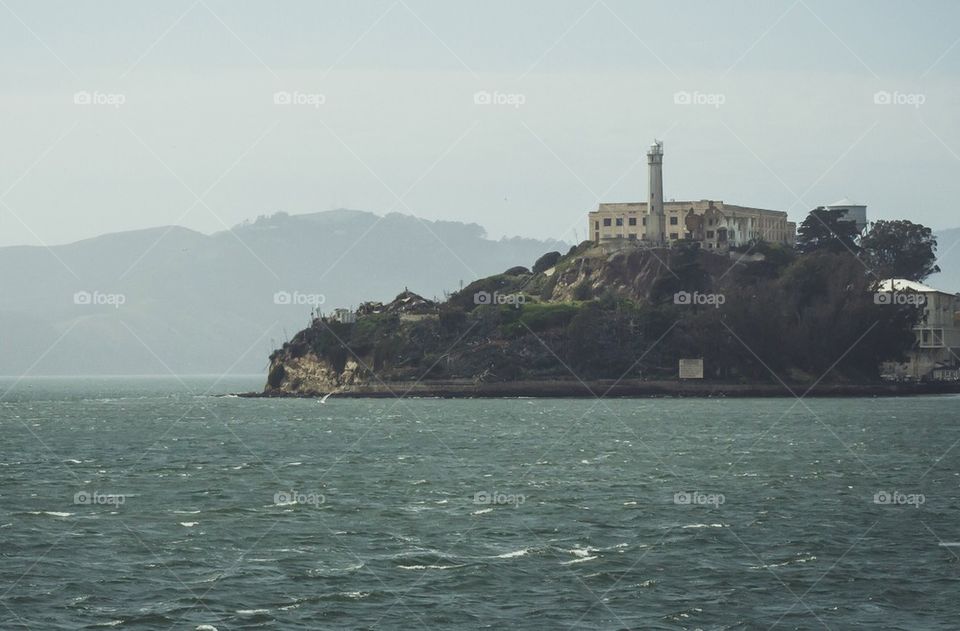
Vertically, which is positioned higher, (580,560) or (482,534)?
(482,534)

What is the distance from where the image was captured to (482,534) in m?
52.8

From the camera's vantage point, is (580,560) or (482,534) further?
(482,534)

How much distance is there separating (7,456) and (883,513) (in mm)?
57803

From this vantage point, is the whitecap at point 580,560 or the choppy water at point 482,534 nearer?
the choppy water at point 482,534

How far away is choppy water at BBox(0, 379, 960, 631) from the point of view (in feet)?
130

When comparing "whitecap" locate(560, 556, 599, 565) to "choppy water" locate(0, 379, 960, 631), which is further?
"whitecap" locate(560, 556, 599, 565)

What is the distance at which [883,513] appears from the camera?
194ft

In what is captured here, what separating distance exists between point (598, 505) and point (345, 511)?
11074 mm

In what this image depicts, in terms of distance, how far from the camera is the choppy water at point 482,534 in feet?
130

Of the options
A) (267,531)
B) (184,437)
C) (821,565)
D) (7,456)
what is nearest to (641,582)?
(821,565)

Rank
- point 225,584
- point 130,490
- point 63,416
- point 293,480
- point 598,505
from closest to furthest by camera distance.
→ point 225,584 < point 598,505 < point 130,490 < point 293,480 < point 63,416

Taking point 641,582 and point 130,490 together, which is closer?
point 641,582

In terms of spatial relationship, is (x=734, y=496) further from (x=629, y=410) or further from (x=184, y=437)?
(x=629, y=410)

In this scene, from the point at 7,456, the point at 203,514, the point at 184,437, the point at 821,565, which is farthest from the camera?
the point at 184,437
